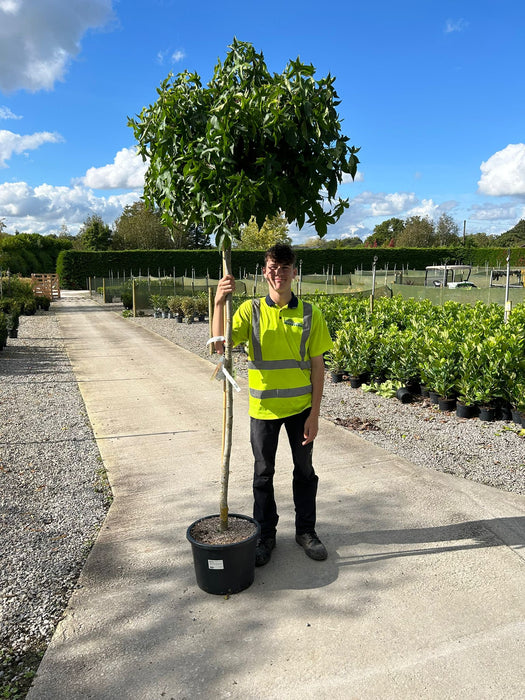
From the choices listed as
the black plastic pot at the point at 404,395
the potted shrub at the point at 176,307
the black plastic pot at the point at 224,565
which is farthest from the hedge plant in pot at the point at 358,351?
the potted shrub at the point at 176,307

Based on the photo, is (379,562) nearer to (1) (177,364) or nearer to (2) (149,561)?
(2) (149,561)

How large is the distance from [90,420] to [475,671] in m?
5.19

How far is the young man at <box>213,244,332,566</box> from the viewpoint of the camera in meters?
3.08

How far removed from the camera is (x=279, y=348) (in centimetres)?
309

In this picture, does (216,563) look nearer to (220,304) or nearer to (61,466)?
(220,304)

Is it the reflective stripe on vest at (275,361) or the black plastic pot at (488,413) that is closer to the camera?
the reflective stripe on vest at (275,361)

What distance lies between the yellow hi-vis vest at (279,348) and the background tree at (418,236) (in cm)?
6446

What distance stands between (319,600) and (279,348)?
1376 millimetres

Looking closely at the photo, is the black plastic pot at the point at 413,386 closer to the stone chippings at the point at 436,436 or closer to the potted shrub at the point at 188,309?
the stone chippings at the point at 436,436

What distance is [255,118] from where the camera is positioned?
2.68 m

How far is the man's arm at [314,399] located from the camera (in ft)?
10.2

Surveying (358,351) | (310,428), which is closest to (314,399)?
(310,428)

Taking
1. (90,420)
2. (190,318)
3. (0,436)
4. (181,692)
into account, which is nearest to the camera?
(181,692)

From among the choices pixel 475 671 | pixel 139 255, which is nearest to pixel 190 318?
pixel 475 671
